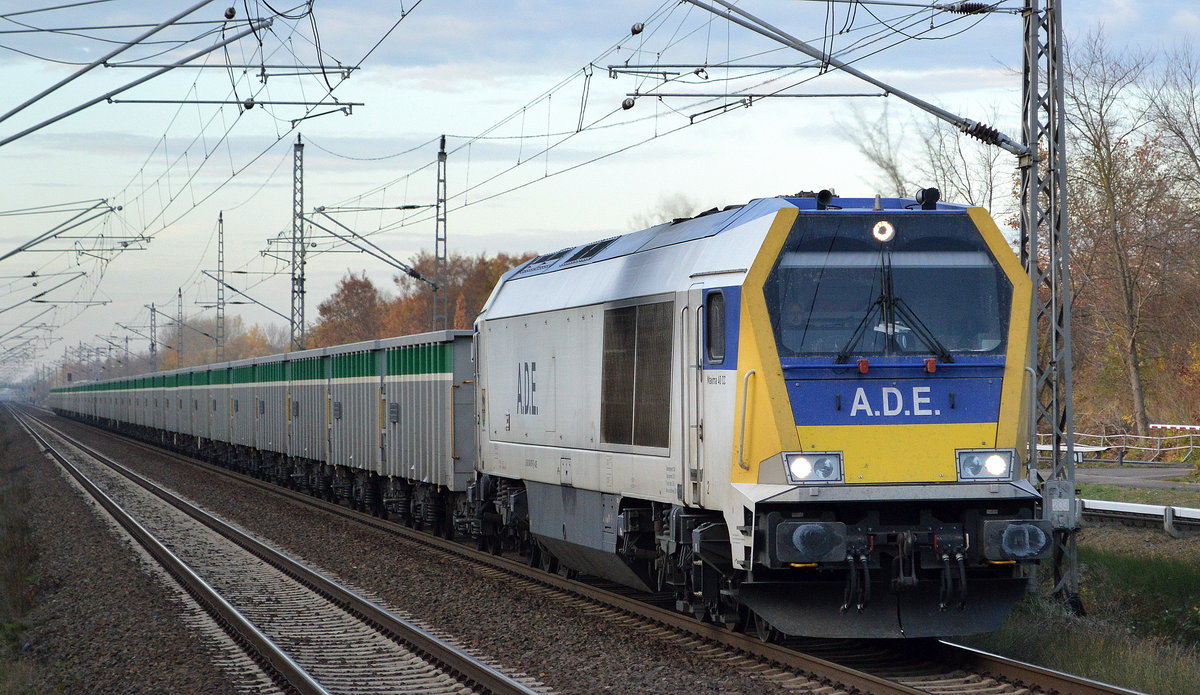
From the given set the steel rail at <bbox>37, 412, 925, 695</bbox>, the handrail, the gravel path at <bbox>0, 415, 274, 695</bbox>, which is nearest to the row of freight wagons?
the steel rail at <bbox>37, 412, 925, 695</bbox>

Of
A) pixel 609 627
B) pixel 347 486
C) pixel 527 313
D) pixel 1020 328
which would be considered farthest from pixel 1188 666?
pixel 347 486

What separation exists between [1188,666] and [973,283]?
10.4ft

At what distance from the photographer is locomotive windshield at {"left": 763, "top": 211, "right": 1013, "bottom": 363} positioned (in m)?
9.45

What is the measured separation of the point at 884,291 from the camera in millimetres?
9586

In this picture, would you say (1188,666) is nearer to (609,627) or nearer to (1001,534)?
(1001,534)

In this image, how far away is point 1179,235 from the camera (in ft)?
131

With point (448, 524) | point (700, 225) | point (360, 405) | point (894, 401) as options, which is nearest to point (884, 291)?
point (894, 401)

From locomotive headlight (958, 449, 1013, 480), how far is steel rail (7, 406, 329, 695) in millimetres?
4853

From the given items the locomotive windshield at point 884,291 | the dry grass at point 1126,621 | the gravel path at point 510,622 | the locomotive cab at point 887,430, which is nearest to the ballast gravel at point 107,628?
the gravel path at point 510,622

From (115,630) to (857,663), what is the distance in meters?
7.20

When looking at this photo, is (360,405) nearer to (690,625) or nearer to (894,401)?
(690,625)

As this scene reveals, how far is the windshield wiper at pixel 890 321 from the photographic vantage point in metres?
9.46

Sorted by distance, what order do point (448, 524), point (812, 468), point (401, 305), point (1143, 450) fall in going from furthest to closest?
point (401, 305) → point (1143, 450) → point (448, 524) → point (812, 468)

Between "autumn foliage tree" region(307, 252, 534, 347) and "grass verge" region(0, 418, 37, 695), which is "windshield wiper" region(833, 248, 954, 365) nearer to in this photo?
"grass verge" region(0, 418, 37, 695)
